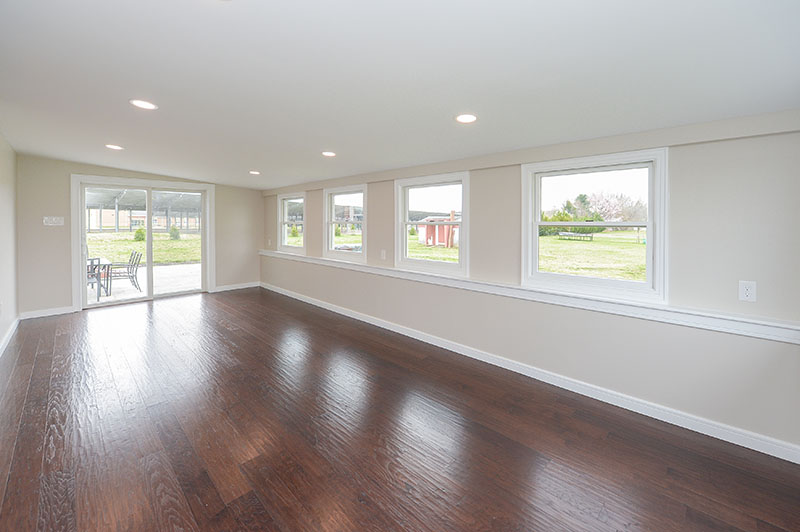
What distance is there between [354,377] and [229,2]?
286 centimetres

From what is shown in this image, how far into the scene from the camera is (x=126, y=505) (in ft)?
5.67

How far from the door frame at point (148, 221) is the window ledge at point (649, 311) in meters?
4.93

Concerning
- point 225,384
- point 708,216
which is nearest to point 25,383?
point 225,384

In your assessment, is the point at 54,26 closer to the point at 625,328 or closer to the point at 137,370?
the point at 137,370

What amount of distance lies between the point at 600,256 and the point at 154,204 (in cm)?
717

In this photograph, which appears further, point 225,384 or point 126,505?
point 225,384

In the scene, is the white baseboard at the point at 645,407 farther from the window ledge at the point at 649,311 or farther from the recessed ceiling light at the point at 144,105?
the recessed ceiling light at the point at 144,105

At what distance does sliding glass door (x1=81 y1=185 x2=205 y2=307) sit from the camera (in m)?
5.67

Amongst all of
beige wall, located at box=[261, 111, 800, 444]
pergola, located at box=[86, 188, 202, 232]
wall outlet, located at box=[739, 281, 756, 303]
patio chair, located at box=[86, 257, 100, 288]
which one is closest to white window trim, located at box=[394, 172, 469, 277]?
beige wall, located at box=[261, 111, 800, 444]

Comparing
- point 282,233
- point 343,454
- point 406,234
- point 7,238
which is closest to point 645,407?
point 343,454

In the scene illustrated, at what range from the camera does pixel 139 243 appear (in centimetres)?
616

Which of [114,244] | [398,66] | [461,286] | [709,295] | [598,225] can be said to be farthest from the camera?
[114,244]

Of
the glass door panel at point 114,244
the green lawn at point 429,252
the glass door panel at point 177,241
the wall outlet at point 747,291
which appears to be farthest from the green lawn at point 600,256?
the glass door panel at point 114,244

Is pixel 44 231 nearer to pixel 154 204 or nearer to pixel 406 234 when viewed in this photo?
pixel 154 204
